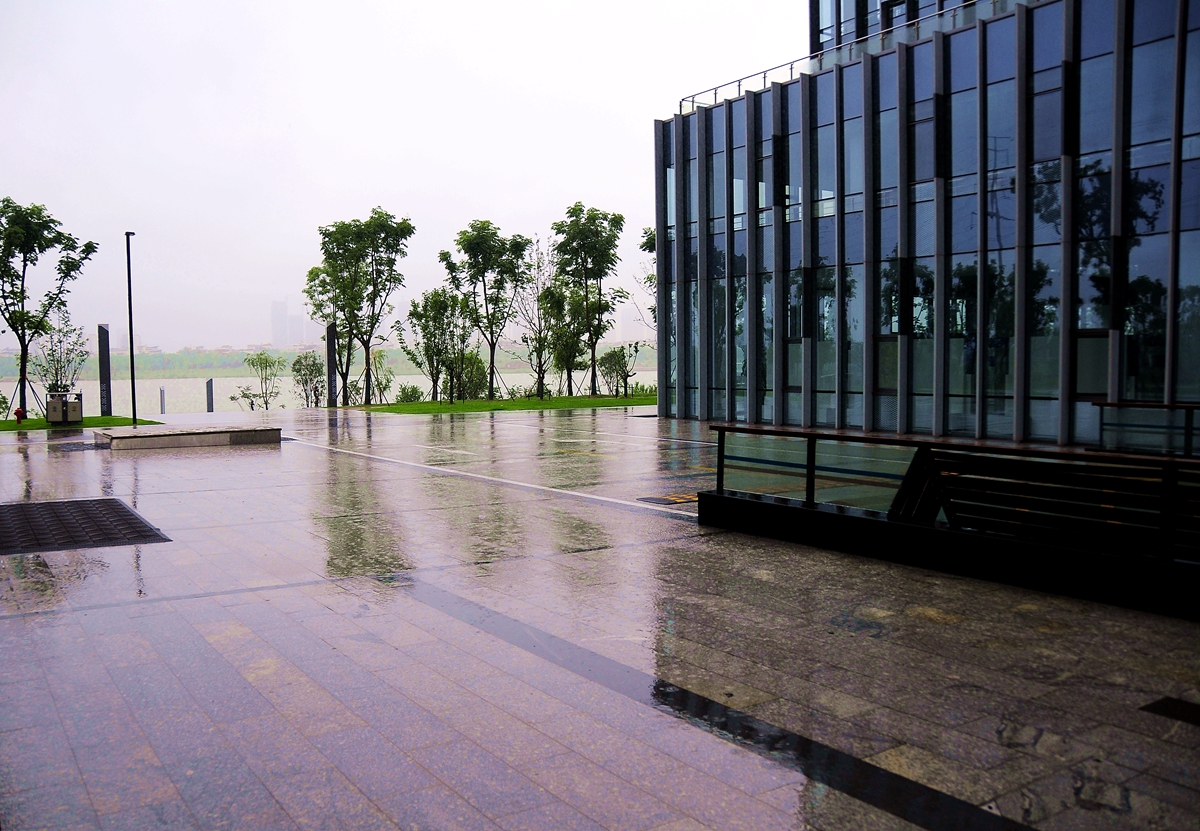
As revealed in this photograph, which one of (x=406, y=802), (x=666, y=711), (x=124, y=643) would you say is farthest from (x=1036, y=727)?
(x=124, y=643)

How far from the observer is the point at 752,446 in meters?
9.70

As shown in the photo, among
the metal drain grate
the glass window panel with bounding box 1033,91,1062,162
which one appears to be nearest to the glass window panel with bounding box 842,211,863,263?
the glass window panel with bounding box 1033,91,1062,162

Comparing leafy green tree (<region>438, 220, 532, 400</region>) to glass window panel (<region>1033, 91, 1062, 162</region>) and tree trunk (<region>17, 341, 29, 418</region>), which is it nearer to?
tree trunk (<region>17, 341, 29, 418</region>)

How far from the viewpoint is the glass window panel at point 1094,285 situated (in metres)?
18.9

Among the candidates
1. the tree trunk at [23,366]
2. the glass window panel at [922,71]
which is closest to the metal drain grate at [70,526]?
the glass window panel at [922,71]

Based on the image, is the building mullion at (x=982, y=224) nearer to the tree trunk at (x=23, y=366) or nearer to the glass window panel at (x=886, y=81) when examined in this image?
the glass window panel at (x=886, y=81)

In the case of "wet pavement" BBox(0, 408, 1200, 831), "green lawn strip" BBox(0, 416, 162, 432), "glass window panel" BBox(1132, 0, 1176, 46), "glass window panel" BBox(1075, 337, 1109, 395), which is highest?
"glass window panel" BBox(1132, 0, 1176, 46)

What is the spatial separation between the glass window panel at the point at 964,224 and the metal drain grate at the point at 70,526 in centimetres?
1901

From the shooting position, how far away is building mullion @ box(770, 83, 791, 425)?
87.2 ft

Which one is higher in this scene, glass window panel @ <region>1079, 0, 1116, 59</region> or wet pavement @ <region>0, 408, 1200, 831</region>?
glass window panel @ <region>1079, 0, 1116, 59</region>

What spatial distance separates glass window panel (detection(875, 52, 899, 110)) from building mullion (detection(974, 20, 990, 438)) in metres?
2.50

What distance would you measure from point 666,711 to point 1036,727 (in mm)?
1803

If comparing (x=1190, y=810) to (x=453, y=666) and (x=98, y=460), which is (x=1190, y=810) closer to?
(x=453, y=666)

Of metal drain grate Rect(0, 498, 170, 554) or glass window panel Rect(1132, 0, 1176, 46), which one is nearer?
metal drain grate Rect(0, 498, 170, 554)
